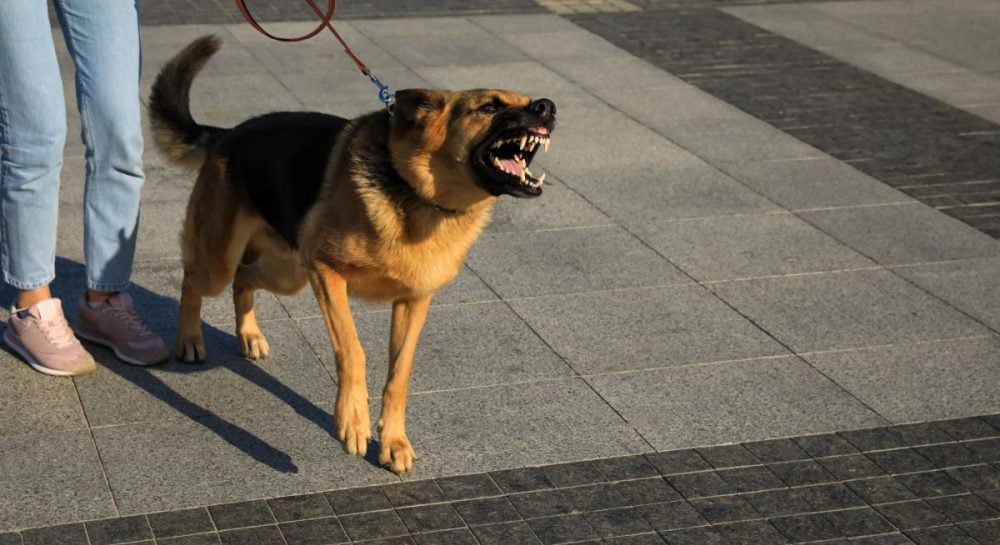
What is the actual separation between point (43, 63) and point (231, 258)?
3.22 ft

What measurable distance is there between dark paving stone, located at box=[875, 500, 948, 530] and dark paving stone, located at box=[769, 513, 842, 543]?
23cm

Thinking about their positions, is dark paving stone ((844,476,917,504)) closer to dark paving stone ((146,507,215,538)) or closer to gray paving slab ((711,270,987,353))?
gray paving slab ((711,270,987,353))

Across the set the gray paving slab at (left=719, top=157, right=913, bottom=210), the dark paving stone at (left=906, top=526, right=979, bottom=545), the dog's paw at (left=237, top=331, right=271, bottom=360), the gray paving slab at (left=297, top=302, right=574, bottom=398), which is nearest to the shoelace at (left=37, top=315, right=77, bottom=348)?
the dog's paw at (left=237, top=331, right=271, bottom=360)

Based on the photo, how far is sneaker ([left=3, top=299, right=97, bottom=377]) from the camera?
17.7 ft

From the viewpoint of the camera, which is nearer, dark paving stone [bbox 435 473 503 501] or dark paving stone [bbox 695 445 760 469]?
dark paving stone [bbox 435 473 503 501]

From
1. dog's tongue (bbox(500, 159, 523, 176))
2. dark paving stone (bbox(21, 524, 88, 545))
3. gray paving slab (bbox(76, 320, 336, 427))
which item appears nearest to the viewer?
dark paving stone (bbox(21, 524, 88, 545))

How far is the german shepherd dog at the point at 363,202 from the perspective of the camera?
4410 millimetres

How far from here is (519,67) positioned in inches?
425

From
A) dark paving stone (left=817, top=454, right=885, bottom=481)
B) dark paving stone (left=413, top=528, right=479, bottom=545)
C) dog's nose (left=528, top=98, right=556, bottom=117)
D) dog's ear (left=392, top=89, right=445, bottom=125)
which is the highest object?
dog's nose (left=528, top=98, right=556, bottom=117)

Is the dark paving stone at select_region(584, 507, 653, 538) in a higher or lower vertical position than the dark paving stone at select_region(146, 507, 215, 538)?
higher

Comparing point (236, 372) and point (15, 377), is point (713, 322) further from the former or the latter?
point (15, 377)

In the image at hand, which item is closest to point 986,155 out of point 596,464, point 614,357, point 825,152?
point 825,152

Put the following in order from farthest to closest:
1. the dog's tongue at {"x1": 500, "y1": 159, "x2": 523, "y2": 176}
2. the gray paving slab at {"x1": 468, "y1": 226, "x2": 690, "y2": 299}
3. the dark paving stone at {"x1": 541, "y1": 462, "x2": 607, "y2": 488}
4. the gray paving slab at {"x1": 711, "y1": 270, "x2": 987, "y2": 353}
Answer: the gray paving slab at {"x1": 468, "y1": 226, "x2": 690, "y2": 299}
the gray paving slab at {"x1": 711, "y1": 270, "x2": 987, "y2": 353}
the dark paving stone at {"x1": 541, "y1": 462, "x2": 607, "y2": 488}
the dog's tongue at {"x1": 500, "y1": 159, "x2": 523, "y2": 176}

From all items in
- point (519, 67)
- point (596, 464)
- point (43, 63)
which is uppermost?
point (43, 63)
